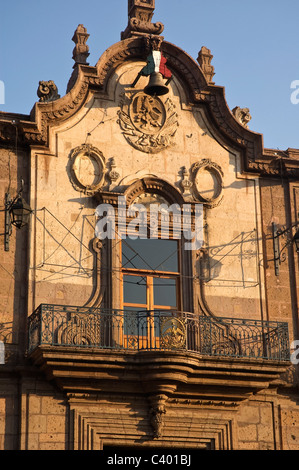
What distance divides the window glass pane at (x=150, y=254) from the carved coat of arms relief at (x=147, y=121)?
208 centimetres

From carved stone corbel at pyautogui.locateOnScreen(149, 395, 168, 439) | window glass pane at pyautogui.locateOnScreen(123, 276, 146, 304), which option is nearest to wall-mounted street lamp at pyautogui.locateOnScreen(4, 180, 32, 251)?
window glass pane at pyautogui.locateOnScreen(123, 276, 146, 304)

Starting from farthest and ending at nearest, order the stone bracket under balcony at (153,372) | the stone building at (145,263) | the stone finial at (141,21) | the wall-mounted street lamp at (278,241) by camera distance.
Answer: the stone finial at (141,21) < the wall-mounted street lamp at (278,241) < the stone building at (145,263) < the stone bracket under balcony at (153,372)

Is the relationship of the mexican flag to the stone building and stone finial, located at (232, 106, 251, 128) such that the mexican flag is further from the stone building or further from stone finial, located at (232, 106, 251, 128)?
stone finial, located at (232, 106, 251, 128)

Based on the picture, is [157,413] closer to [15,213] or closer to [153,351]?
[153,351]

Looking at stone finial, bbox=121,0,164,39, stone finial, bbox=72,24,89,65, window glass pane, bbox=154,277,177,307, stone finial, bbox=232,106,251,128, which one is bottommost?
window glass pane, bbox=154,277,177,307

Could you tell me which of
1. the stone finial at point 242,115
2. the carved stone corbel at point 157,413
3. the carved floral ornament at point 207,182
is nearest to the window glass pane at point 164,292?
the carved floral ornament at point 207,182

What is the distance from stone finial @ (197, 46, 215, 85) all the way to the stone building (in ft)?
0.11

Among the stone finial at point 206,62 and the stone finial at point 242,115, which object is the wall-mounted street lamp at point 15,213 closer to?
the stone finial at point 206,62

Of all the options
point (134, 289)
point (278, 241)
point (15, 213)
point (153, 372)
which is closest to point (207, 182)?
A: point (278, 241)

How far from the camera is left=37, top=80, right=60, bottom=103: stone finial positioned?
75.2 ft

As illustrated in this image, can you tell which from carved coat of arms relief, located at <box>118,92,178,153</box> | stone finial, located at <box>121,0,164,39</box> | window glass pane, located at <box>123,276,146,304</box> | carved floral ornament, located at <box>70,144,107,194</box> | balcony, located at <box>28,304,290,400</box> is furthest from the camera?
stone finial, located at <box>121,0,164,39</box>

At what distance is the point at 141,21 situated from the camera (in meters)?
24.2

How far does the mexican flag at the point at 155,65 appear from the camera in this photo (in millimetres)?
23172

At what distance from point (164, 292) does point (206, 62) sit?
18.1 ft
